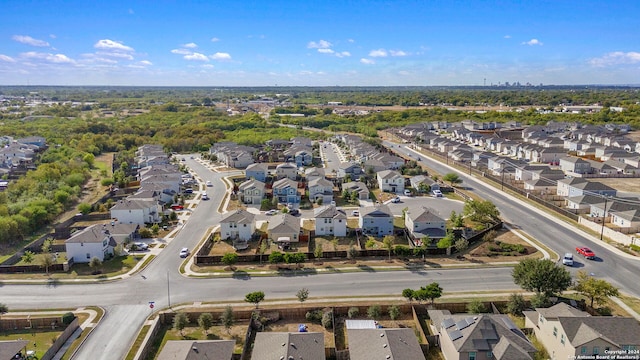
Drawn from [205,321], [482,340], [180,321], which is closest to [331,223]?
[205,321]

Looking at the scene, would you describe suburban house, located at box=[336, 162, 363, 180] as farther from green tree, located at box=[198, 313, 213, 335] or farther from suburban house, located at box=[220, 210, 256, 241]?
green tree, located at box=[198, 313, 213, 335]

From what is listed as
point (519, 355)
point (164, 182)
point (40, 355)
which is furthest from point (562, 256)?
point (164, 182)

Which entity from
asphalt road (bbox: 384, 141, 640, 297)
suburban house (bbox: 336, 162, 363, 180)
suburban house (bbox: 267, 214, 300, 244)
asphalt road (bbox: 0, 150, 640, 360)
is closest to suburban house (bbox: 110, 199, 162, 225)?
asphalt road (bbox: 0, 150, 640, 360)

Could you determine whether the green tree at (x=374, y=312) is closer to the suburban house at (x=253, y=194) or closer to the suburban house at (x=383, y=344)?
the suburban house at (x=383, y=344)

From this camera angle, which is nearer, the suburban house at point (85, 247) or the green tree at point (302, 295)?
the green tree at point (302, 295)

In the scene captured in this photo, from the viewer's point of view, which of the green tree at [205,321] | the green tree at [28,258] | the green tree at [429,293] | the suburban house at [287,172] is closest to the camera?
the green tree at [205,321]

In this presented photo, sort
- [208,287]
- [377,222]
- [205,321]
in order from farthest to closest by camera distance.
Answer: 1. [377,222]
2. [208,287]
3. [205,321]

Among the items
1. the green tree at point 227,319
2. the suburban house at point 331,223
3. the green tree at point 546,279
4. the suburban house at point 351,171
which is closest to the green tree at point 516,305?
the green tree at point 546,279

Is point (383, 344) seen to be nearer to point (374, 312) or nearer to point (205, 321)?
point (374, 312)

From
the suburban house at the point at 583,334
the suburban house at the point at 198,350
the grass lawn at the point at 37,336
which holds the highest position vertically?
the suburban house at the point at 583,334
